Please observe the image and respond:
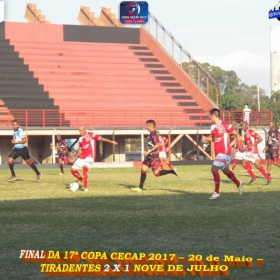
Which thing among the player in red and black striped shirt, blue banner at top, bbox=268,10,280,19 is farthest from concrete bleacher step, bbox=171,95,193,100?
the player in red and black striped shirt

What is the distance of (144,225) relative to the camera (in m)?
11.2

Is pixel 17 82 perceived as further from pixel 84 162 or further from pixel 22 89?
pixel 84 162

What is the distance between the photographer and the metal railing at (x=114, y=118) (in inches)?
1735

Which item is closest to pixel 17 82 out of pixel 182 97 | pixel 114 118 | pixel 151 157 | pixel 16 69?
pixel 16 69

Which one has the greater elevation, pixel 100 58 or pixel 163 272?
pixel 100 58

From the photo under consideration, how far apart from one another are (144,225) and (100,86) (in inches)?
1547

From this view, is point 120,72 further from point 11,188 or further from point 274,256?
point 274,256

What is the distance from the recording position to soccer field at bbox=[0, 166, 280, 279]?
8609 millimetres

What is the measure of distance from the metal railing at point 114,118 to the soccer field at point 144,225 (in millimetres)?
25757

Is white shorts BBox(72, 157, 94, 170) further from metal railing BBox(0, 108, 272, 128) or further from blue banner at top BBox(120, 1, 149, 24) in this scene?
blue banner at top BBox(120, 1, 149, 24)

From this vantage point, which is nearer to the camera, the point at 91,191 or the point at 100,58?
the point at 91,191

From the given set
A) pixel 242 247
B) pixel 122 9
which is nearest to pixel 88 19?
pixel 122 9

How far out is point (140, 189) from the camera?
731 inches

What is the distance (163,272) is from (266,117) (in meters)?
42.9
